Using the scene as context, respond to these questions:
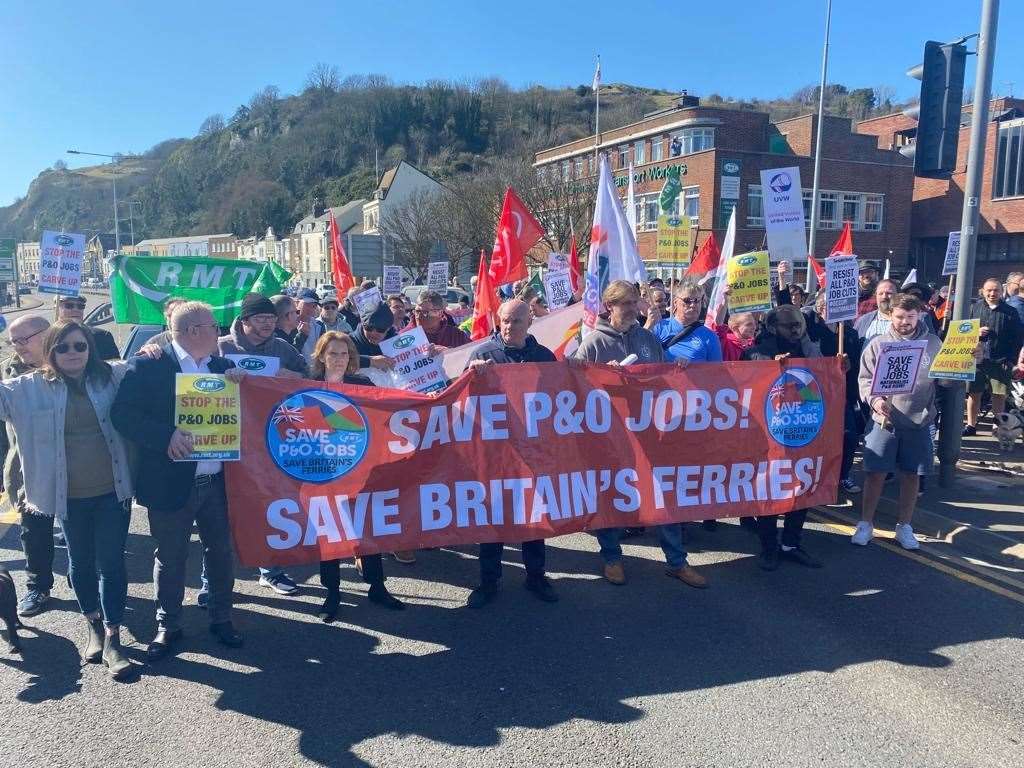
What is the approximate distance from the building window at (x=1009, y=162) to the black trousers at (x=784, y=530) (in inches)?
1713

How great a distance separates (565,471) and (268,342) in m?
2.23

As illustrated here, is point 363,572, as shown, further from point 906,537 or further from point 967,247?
point 967,247

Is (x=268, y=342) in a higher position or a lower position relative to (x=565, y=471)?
higher

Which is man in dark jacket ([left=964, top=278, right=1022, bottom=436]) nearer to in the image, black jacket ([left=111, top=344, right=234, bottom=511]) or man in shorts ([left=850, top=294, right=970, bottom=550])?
man in shorts ([left=850, top=294, right=970, bottom=550])

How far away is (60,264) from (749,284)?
7.09 metres

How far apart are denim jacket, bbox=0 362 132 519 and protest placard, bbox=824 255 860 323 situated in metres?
5.64

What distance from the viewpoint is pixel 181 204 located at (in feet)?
439

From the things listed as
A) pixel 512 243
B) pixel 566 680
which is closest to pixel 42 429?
pixel 566 680

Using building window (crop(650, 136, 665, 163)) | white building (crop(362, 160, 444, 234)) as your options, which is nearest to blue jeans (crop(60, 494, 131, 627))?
building window (crop(650, 136, 665, 163))

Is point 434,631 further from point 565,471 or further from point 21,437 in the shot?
point 21,437

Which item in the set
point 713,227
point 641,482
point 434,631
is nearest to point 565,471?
point 641,482

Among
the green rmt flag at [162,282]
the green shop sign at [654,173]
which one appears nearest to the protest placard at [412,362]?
the green rmt flag at [162,282]

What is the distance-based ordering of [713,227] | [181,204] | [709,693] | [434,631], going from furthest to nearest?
[181,204] → [713,227] → [434,631] → [709,693]

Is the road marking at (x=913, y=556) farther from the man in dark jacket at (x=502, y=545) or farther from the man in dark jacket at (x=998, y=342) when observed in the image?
the man in dark jacket at (x=998, y=342)
